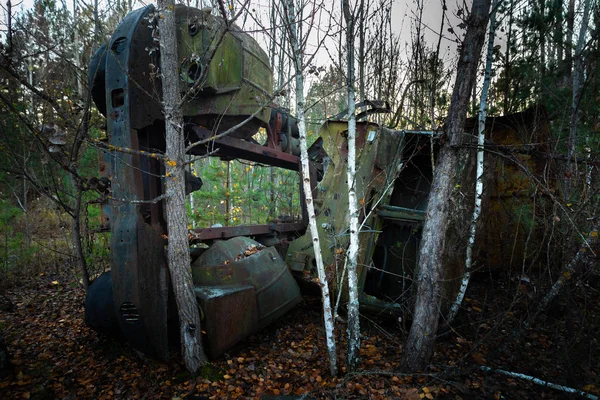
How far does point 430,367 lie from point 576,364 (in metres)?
1.56

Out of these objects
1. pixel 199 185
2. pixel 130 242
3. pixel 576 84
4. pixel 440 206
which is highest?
pixel 576 84

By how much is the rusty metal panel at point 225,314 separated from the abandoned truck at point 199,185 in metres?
0.01

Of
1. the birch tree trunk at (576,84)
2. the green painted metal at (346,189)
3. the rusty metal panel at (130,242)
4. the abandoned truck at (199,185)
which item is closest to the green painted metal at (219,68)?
the abandoned truck at (199,185)

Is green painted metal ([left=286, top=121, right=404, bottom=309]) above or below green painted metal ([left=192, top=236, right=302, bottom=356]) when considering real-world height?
above

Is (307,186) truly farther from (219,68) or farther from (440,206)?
(219,68)

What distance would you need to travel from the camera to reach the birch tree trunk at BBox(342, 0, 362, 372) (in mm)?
3539

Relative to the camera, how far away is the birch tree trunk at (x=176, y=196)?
344 cm

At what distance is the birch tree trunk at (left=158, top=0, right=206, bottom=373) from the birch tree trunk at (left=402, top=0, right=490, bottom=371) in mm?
2395

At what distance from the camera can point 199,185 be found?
4645 millimetres

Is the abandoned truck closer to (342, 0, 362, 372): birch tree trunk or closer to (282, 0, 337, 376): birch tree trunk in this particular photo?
(342, 0, 362, 372): birch tree trunk

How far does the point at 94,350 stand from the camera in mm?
4188

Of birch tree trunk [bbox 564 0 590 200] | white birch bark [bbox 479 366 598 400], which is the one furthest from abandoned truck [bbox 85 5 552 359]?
birch tree trunk [bbox 564 0 590 200]

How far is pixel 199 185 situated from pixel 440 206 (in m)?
3.14

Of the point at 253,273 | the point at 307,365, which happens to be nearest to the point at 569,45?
the point at 253,273
